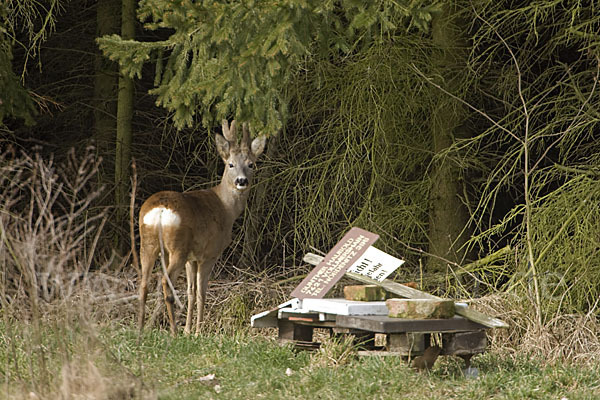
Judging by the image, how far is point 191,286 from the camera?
7242 millimetres

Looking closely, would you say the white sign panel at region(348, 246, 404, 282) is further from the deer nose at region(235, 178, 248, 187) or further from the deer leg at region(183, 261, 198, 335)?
the deer leg at region(183, 261, 198, 335)

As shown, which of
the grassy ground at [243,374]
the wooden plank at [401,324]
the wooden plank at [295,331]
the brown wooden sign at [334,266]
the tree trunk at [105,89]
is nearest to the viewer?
the grassy ground at [243,374]

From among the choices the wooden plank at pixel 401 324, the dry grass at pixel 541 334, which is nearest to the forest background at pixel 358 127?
the dry grass at pixel 541 334

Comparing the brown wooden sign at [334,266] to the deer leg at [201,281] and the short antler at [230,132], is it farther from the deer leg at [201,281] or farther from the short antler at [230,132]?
the short antler at [230,132]

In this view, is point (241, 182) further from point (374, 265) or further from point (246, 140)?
point (374, 265)

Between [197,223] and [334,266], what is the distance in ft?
4.81

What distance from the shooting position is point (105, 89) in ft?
36.1

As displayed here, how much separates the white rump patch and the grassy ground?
100 centimetres

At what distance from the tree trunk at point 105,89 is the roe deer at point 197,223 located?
3553 millimetres

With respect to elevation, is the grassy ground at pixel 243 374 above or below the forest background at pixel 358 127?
below

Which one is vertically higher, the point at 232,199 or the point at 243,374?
the point at 232,199

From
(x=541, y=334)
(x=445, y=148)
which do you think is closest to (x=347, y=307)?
(x=541, y=334)

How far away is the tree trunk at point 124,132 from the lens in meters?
9.70

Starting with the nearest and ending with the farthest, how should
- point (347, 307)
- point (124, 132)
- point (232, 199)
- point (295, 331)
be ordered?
point (347, 307)
point (295, 331)
point (232, 199)
point (124, 132)
